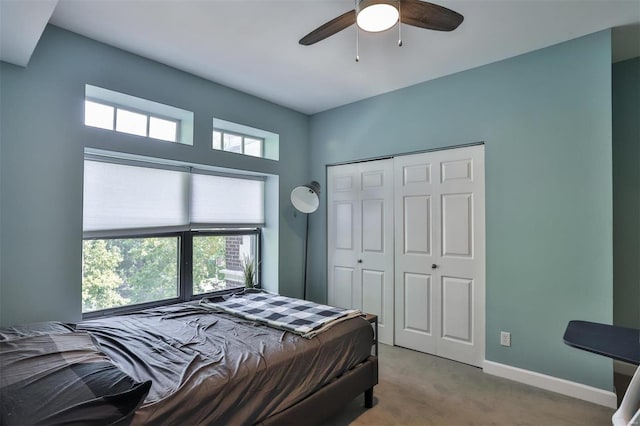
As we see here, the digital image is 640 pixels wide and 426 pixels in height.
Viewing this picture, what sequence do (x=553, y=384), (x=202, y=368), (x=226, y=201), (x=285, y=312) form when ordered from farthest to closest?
1. (x=226, y=201)
2. (x=553, y=384)
3. (x=285, y=312)
4. (x=202, y=368)

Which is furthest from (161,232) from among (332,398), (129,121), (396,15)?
(396,15)

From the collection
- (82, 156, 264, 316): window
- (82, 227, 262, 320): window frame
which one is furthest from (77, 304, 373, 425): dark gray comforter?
(82, 156, 264, 316): window

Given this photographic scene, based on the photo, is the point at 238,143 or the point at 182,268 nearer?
the point at 182,268

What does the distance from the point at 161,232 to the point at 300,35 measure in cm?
207

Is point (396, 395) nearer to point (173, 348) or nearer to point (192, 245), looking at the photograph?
point (173, 348)

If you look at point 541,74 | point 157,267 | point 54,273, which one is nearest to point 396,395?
point 157,267

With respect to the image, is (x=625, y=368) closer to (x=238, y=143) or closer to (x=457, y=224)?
(x=457, y=224)

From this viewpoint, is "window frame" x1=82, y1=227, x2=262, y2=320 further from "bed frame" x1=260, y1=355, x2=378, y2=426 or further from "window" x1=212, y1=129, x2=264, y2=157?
"bed frame" x1=260, y1=355, x2=378, y2=426

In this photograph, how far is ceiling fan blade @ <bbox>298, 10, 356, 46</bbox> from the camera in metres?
1.85

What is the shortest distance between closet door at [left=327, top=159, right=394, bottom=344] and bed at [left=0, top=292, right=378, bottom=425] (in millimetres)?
1308

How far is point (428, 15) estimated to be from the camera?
1794 mm

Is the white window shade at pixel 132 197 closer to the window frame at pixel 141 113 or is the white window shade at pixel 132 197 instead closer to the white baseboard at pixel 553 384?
the window frame at pixel 141 113

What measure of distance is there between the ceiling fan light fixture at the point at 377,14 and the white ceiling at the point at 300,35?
415 mm

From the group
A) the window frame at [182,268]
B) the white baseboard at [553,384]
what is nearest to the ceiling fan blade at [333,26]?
the window frame at [182,268]
